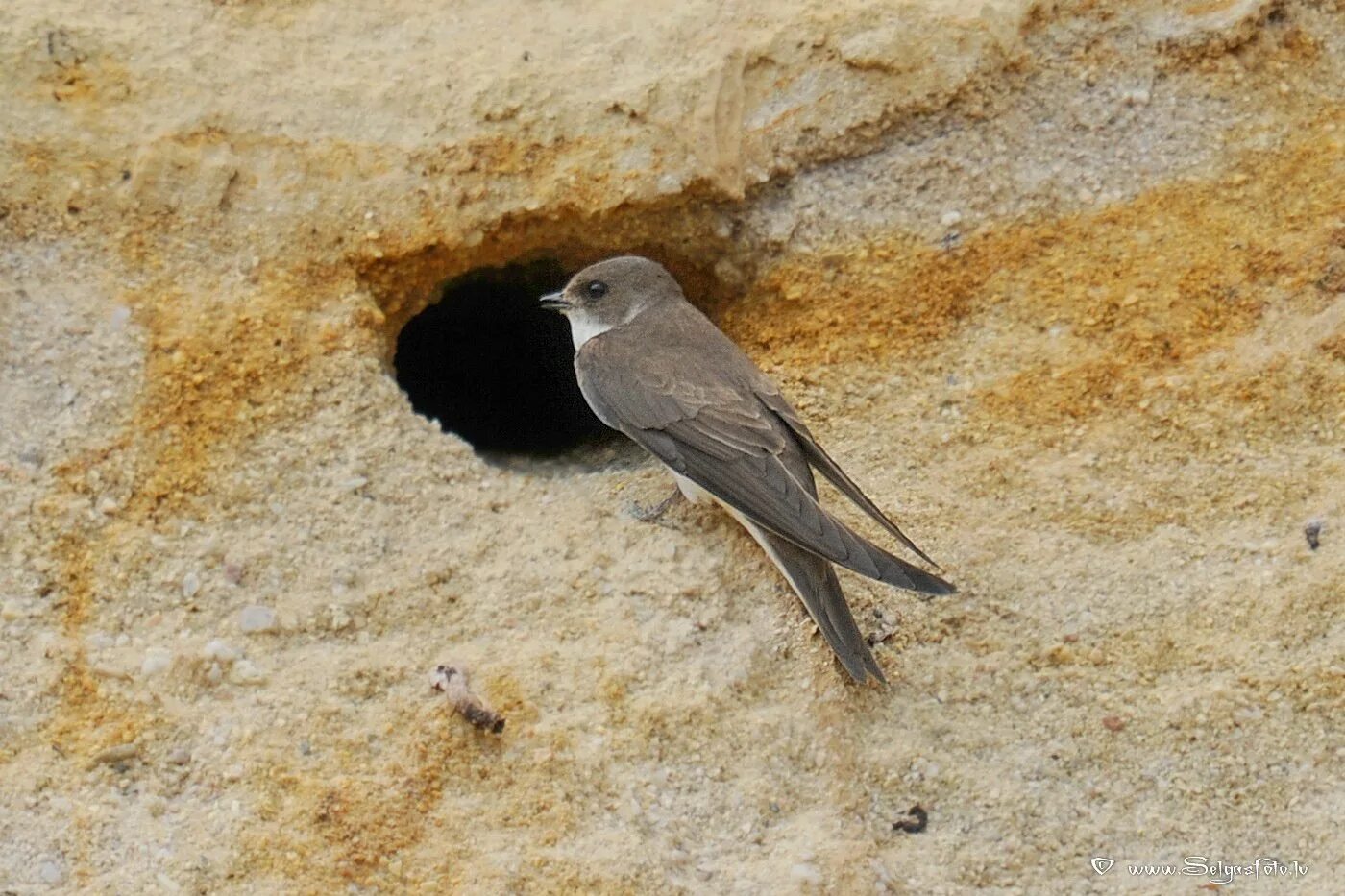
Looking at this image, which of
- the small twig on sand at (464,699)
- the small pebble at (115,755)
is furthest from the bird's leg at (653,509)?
the small pebble at (115,755)

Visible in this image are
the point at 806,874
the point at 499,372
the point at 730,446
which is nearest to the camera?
the point at 806,874

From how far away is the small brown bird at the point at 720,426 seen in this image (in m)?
3.44

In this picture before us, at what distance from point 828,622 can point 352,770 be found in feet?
3.20

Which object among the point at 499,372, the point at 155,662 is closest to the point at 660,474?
the point at 155,662

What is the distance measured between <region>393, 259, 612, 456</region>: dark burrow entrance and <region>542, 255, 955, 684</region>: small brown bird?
69 centimetres

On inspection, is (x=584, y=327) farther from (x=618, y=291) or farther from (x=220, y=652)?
(x=220, y=652)

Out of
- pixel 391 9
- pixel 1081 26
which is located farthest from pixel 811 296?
pixel 391 9

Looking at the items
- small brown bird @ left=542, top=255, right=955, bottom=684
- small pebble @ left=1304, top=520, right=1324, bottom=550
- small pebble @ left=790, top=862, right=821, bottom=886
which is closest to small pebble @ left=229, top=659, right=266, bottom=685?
small brown bird @ left=542, top=255, right=955, bottom=684

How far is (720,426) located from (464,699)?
930 mm

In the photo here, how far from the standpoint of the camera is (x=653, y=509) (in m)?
3.91

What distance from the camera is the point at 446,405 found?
18.1ft

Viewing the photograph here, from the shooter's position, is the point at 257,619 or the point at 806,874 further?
the point at 257,619

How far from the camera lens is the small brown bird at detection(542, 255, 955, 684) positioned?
3.44 meters

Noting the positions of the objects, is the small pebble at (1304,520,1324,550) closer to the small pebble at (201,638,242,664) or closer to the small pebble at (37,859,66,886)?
the small pebble at (201,638,242,664)
